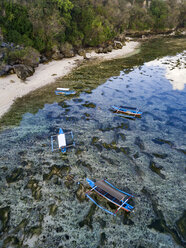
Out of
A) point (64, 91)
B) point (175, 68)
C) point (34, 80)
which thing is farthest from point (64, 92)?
point (175, 68)

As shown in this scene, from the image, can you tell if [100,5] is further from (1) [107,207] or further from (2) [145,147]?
(1) [107,207]

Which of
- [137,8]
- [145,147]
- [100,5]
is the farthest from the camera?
[137,8]

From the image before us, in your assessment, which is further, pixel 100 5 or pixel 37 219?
pixel 100 5

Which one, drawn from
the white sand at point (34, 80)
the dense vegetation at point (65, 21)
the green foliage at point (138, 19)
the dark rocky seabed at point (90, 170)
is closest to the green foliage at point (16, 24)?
the dense vegetation at point (65, 21)

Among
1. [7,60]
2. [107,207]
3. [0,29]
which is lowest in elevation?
[107,207]

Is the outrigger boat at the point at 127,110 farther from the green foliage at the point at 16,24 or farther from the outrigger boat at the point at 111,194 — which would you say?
the green foliage at the point at 16,24

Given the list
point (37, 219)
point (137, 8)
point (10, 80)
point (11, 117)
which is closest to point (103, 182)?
point (37, 219)

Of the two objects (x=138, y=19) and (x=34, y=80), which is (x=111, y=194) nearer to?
(x=34, y=80)
